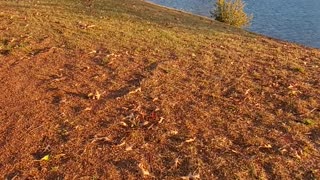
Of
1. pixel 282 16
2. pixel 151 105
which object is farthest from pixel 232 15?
pixel 151 105

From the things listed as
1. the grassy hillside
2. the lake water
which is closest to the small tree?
the lake water

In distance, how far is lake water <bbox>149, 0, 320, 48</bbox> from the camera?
2495 cm

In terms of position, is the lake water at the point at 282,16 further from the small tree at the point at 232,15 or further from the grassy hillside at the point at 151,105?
the grassy hillside at the point at 151,105

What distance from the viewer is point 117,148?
7.59 m

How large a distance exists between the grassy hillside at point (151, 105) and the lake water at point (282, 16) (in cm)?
1065

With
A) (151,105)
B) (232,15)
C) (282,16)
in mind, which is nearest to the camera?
(151,105)

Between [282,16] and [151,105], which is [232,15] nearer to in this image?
[282,16]

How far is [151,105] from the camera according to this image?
9281mm

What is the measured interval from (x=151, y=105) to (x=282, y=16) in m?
22.5

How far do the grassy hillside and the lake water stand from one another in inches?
419

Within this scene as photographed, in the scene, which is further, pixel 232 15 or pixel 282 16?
pixel 282 16

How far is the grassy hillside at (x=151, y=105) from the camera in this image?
23.6 feet

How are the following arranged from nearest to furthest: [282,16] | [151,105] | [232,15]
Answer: [151,105], [232,15], [282,16]

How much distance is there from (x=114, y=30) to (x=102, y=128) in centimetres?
749
